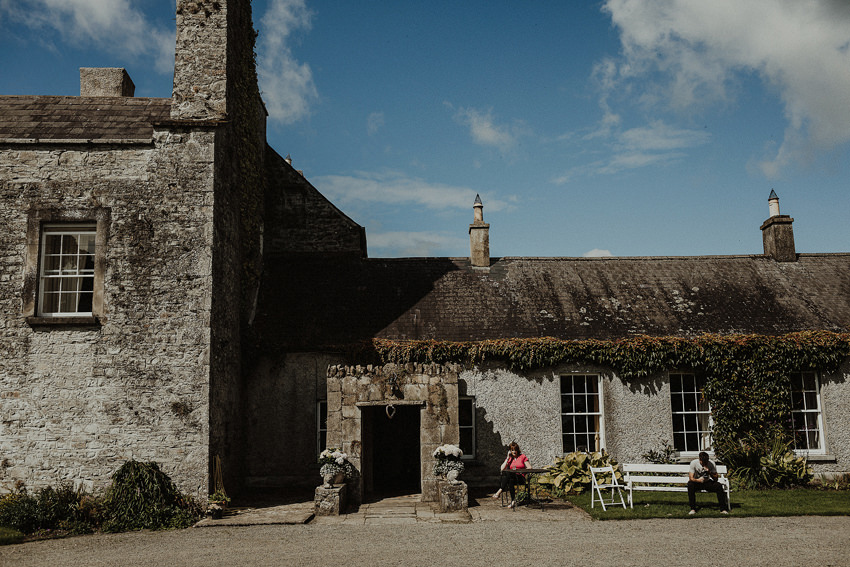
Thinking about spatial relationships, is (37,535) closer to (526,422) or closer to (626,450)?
(526,422)

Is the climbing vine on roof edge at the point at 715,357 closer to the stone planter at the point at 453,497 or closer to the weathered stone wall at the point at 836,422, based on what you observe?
the weathered stone wall at the point at 836,422

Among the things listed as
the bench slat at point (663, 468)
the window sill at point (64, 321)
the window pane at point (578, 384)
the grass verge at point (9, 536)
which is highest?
the window sill at point (64, 321)

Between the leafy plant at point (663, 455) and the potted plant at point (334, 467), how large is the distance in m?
7.01

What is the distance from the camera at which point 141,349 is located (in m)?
11.7

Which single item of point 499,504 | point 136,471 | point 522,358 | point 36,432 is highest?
point 522,358

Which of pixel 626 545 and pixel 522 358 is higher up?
pixel 522 358

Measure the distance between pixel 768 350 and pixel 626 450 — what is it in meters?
4.12

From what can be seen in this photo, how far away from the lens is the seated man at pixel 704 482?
1104cm

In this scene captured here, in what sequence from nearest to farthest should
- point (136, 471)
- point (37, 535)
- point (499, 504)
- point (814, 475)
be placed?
point (37, 535)
point (136, 471)
point (499, 504)
point (814, 475)

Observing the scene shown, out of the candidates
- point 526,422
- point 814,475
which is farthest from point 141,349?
point 814,475

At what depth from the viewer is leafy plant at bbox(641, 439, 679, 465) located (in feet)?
47.2

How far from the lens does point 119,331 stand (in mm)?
11688

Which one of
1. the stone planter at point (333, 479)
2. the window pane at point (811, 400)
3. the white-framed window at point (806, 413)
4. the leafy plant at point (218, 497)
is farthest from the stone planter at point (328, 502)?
the window pane at point (811, 400)

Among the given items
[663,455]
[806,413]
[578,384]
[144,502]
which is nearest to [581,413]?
[578,384]
